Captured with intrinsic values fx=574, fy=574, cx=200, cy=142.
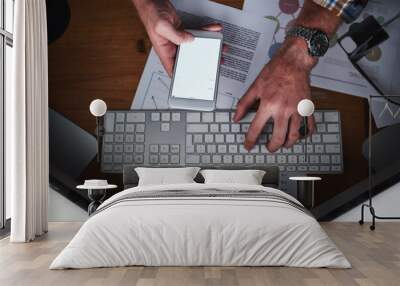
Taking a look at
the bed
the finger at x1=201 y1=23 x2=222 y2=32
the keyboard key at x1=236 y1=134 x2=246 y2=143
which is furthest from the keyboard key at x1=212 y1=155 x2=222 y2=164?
the bed

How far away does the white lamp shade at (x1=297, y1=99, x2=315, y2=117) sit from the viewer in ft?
20.5

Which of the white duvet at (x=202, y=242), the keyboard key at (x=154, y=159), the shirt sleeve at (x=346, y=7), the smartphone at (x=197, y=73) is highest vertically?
the shirt sleeve at (x=346, y=7)

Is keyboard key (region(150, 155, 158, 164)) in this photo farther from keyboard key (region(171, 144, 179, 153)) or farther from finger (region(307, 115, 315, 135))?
finger (region(307, 115, 315, 135))

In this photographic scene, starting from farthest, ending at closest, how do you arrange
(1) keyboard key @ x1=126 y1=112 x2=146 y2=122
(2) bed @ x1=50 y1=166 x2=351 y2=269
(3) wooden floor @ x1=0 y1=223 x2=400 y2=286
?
(1) keyboard key @ x1=126 y1=112 x2=146 y2=122, (2) bed @ x1=50 y1=166 x2=351 y2=269, (3) wooden floor @ x1=0 y1=223 x2=400 y2=286

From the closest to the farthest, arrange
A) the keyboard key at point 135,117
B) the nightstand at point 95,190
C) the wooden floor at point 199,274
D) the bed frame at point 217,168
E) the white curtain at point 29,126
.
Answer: the wooden floor at point 199,274 → the white curtain at point 29,126 → the nightstand at point 95,190 → the bed frame at point 217,168 → the keyboard key at point 135,117

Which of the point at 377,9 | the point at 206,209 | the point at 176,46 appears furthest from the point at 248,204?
the point at 377,9

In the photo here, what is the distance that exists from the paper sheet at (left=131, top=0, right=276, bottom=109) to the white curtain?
1313mm

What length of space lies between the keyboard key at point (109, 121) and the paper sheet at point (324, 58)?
2.03 meters

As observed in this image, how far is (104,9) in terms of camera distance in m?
6.76

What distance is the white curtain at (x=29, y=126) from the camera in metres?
5.29

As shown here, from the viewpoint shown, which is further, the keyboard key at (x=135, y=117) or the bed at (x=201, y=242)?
the keyboard key at (x=135, y=117)

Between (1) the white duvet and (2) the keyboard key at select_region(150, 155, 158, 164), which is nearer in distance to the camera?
(1) the white duvet

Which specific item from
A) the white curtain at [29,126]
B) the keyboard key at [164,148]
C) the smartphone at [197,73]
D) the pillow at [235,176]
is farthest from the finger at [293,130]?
the white curtain at [29,126]

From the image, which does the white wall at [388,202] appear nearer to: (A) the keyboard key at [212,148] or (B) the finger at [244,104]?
(B) the finger at [244,104]
